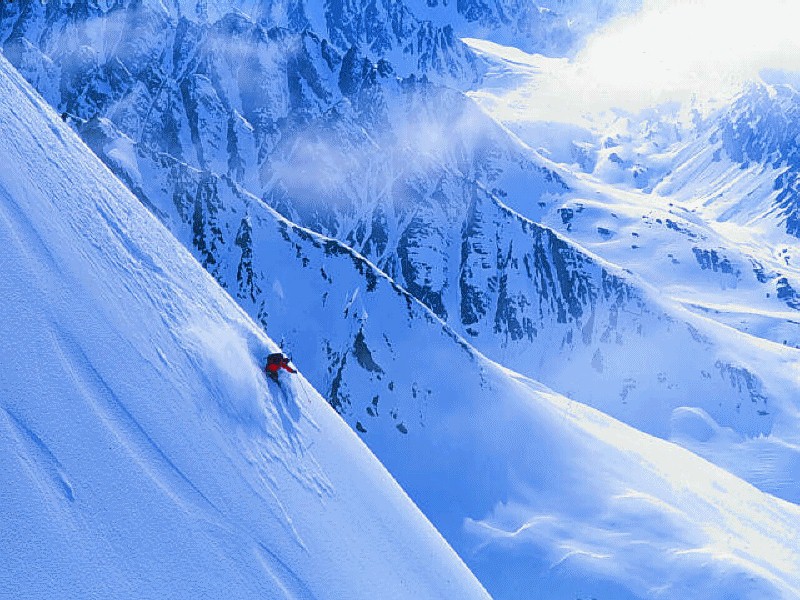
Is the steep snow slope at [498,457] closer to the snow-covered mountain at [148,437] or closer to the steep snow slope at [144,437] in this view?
the snow-covered mountain at [148,437]

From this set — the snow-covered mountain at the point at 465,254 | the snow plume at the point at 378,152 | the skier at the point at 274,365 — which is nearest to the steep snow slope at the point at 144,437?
the skier at the point at 274,365

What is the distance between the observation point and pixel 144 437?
8.95m

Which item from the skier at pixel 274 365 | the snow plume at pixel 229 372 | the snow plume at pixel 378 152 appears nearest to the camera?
the snow plume at pixel 229 372

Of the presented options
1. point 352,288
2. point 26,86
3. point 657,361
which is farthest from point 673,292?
point 26,86

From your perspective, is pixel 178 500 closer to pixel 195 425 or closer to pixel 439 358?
pixel 195 425

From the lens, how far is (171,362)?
10570 mm

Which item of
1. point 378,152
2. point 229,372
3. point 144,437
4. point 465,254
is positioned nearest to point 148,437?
point 144,437

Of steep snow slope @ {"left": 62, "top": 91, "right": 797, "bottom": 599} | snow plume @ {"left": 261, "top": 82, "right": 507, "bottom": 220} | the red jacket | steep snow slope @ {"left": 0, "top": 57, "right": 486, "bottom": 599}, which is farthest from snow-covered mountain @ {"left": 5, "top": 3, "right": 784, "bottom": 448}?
steep snow slope @ {"left": 0, "top": 57, "right": 486, "bottom": 599}

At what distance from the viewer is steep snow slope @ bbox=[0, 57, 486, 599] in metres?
7.48

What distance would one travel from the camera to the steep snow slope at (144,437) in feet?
24.5

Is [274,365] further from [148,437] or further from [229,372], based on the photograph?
[148,437]

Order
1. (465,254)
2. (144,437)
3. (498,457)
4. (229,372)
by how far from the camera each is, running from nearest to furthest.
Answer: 1. (144,437)
2. (229,372)
3. (498,457)
4. (465,254)

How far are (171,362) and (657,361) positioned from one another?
354 ft

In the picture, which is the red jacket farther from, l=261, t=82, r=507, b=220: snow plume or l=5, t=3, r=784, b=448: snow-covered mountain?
l=261, t=82, r=507, b=220: snow plume
